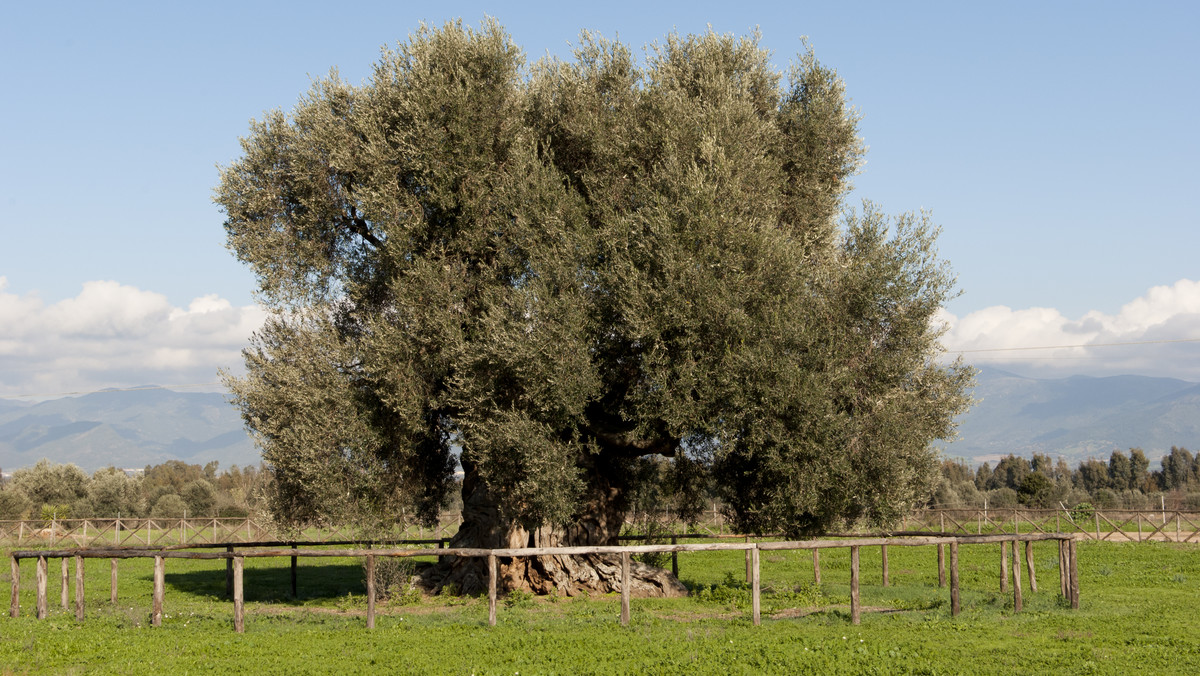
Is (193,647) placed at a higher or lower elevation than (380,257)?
lower

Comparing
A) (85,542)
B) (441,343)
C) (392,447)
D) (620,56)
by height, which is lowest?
(85,542)

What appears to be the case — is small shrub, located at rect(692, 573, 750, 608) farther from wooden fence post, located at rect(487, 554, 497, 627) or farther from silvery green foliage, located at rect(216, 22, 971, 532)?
wooden fence post, located at rect(487, 554, 497, 627)

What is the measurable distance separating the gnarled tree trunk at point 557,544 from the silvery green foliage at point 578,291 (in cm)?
62

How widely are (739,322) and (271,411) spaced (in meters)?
12.4

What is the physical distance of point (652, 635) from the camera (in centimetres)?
1577

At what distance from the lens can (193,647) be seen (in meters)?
15.2

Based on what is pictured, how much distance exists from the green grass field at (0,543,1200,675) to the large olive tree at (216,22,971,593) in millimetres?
2547

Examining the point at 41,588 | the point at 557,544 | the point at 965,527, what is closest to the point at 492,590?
the point at 557,544

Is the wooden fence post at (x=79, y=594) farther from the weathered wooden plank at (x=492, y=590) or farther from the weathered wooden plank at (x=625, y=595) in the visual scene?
the weathered wooden plank at (x=625, y=595)

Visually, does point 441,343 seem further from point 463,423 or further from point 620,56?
point 620,56

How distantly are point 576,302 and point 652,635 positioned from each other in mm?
8135

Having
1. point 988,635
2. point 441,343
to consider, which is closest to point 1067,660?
point 988,635

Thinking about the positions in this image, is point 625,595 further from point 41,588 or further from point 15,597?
point 15,597

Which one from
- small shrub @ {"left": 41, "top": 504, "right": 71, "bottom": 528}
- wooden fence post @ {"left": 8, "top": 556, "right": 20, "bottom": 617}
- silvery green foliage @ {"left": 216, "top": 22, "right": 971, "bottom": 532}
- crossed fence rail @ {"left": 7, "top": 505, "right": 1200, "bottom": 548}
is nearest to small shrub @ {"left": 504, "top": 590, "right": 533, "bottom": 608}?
silvery green foliage @ {"left": 216, "top": 22, "right": 971, "bottom": 532}
